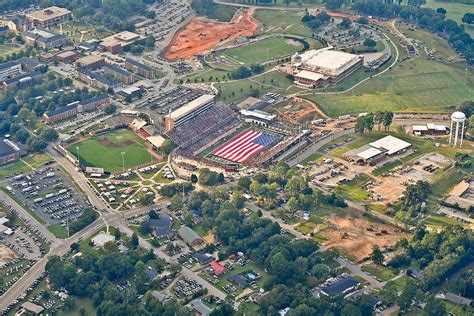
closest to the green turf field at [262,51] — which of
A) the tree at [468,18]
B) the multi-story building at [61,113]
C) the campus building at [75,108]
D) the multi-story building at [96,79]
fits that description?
the multi-story building at [96,79]

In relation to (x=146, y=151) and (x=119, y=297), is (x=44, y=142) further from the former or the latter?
(x=119, y=297)

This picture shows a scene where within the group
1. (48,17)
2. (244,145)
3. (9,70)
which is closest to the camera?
(244,145)

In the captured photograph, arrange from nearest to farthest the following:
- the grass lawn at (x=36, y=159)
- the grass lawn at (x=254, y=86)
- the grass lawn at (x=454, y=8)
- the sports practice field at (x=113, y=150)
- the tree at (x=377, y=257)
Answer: the tree at (x=377, y=257)
the grass lawn at (x=36, y=159)
the sports practice field at (x=113, y=150)
the grass lawn at (x=254, y=86)
the grass lawn at (x=454, y=8)

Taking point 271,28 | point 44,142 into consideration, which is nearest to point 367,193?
point 44,142

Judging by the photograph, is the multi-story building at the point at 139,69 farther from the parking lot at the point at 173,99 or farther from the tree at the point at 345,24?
Answer: the tree at the point at 345,24

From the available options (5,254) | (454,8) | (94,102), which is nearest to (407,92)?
(454,8)

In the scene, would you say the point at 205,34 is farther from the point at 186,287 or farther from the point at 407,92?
the point at 186,287

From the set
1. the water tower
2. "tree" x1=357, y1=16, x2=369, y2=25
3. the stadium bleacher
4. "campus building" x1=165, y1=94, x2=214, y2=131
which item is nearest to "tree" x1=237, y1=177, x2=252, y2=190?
the stadium bleacher
